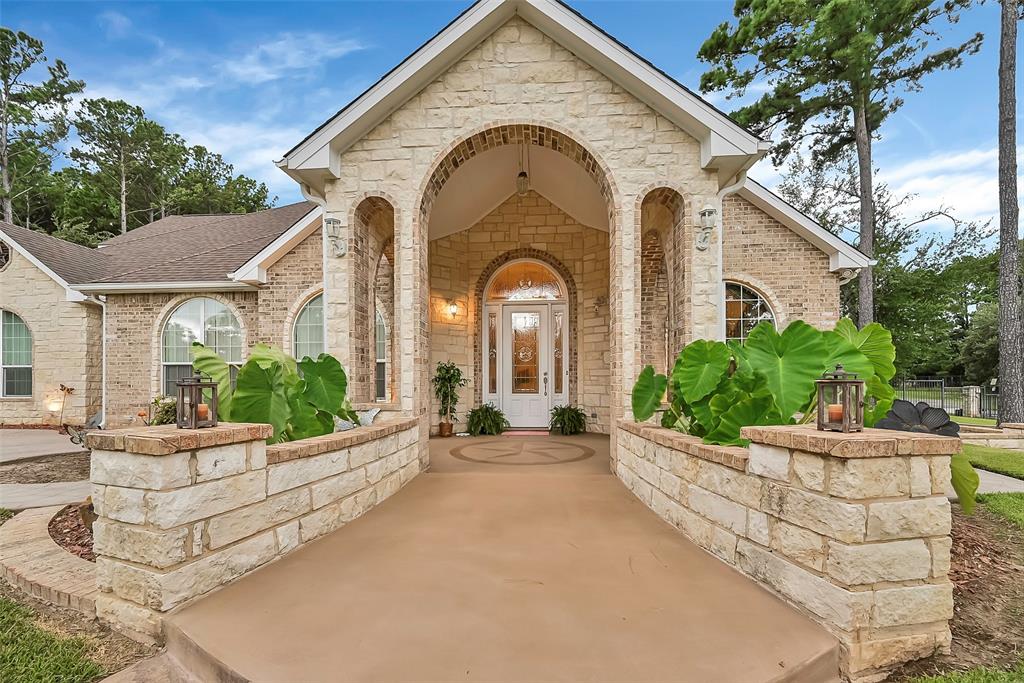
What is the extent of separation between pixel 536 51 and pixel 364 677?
5.59 metres

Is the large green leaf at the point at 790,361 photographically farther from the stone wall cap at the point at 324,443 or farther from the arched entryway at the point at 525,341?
the arched entryway at the point at 525,341

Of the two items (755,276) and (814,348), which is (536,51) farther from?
(755,276)

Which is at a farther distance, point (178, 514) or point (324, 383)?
point (324, 383)

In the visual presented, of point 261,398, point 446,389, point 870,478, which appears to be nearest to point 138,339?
point 446,389

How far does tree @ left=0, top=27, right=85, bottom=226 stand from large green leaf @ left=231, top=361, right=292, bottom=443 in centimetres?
2640

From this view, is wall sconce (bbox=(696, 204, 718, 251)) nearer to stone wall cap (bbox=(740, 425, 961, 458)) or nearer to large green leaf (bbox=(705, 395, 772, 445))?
large green leaf (bbox=(705, 395, 772, 445))

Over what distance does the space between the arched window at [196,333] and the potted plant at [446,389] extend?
4262mm

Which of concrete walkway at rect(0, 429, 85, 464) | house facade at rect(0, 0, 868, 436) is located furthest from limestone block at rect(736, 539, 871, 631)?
concrete walkway at rect(0, 429, 85, 464)

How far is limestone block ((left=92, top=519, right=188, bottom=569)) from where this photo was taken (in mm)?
2043

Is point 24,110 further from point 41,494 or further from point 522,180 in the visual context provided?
point 522,180

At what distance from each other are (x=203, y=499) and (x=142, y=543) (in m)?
0.29

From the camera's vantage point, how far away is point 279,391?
9.80ft

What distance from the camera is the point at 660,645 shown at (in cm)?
179

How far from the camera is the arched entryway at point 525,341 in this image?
8062 mm
